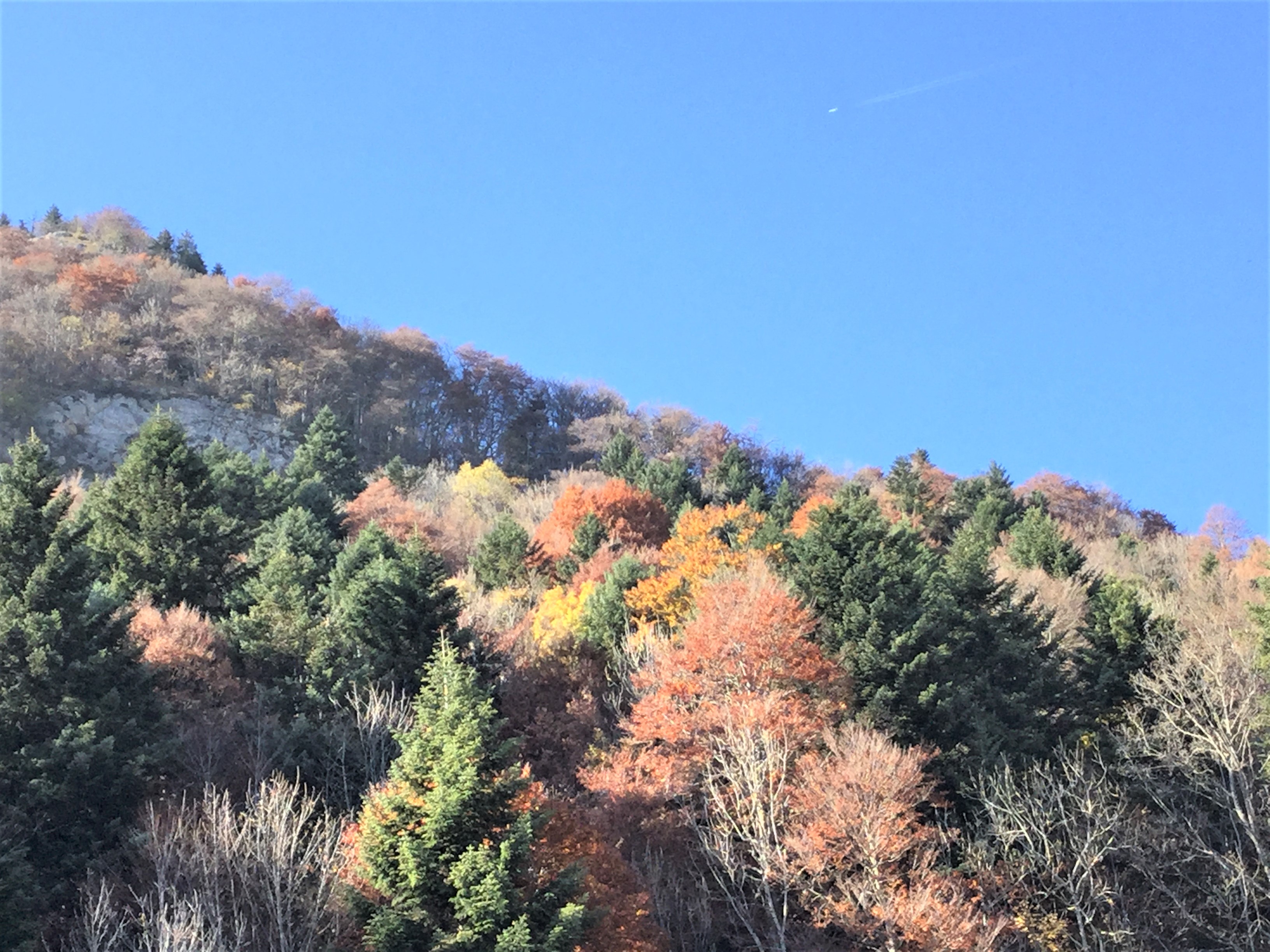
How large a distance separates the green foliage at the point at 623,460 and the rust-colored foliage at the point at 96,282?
33109 mm

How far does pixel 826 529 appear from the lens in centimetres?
3003

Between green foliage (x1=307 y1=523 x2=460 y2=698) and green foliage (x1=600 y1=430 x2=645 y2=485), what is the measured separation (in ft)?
105

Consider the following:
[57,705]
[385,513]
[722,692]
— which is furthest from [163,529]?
[385,513]

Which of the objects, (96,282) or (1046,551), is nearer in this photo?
(1046,551)

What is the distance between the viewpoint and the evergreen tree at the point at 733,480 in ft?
199

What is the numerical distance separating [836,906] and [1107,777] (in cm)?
1143

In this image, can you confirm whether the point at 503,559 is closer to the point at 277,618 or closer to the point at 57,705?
the point at 277,618

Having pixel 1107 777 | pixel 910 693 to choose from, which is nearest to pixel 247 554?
pixel 910 693

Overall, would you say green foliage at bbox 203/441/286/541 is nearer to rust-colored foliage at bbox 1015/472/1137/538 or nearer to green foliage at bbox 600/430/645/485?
green foliage at bbox 600/430/645/485

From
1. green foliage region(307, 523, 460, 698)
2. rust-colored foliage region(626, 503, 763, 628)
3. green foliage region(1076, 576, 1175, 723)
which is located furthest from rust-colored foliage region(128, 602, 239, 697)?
green foliage region(1076, 576, 1175, 723)

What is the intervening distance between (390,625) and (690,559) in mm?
13742

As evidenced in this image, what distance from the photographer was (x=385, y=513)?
1906 inches

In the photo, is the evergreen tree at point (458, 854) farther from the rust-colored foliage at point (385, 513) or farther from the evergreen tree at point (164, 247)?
the evergreen tree at point (164, 247)

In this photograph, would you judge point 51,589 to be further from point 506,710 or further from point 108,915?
point 506,710
